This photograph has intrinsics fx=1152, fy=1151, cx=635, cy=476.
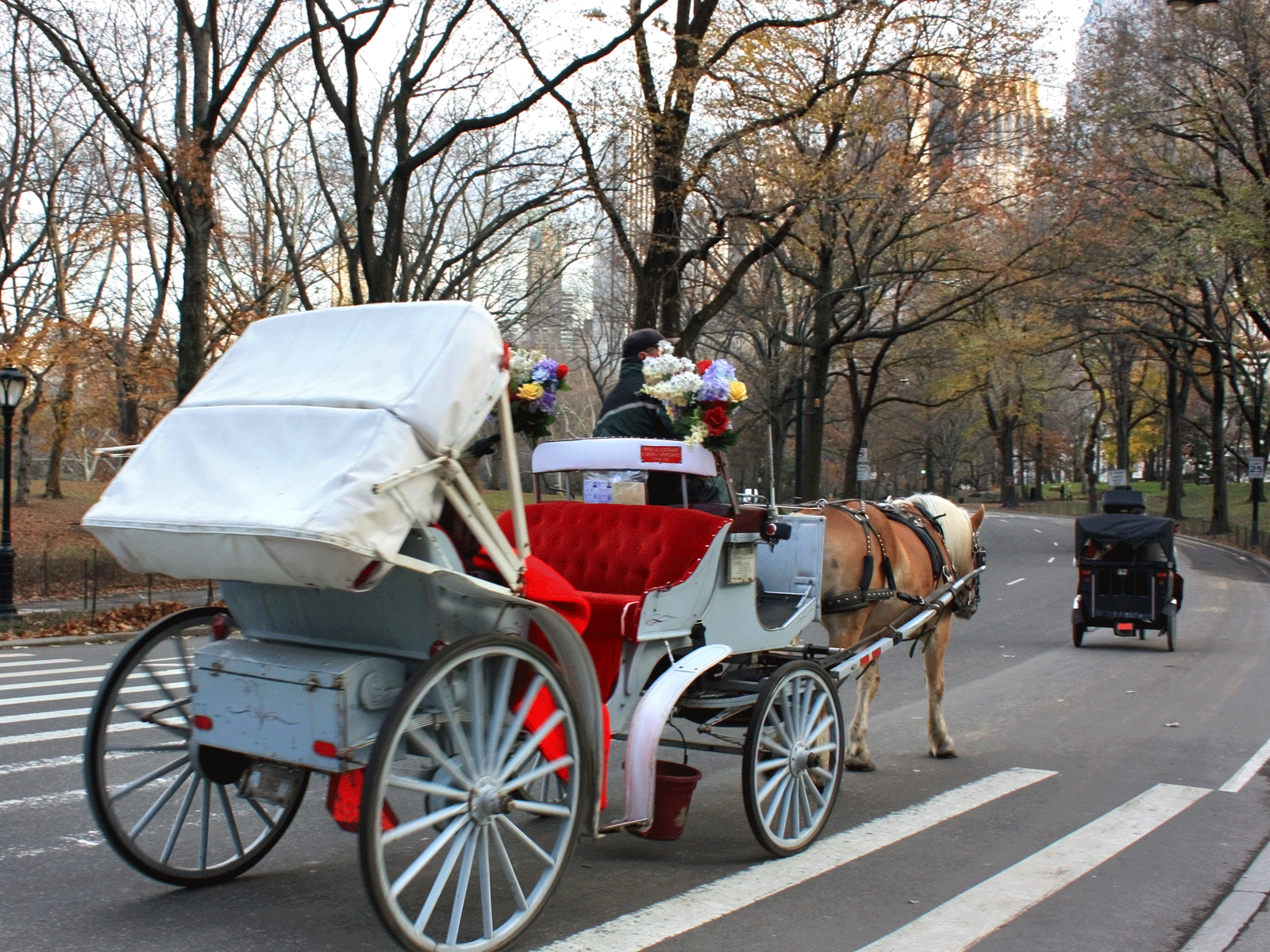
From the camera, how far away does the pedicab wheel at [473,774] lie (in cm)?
375

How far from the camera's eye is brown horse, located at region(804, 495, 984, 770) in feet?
24.3

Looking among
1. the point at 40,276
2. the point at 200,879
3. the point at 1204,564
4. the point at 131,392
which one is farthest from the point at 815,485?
the point at 200,879

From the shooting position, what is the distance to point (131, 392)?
1230 inches

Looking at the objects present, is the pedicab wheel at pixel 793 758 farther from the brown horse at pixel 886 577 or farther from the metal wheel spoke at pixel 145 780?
the metal wheel spoke at pixel 145 780

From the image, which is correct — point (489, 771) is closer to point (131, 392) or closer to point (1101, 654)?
point (1101, 654)

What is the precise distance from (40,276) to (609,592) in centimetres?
3604

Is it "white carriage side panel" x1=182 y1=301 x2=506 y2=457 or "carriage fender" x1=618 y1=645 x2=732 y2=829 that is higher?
"white carriage side panel" x1=182 y1=301 x2=506 y2=457

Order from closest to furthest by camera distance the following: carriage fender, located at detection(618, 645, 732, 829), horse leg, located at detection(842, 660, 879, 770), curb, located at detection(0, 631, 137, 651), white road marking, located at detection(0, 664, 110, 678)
→ carriage fender, located at detection(618, 645, 732, 829)
horse leg, located at detection(842, 660, 879, 770)
white road marking, located at detection(0, 664, 110, 678)
curb, located at detection(0, 631, 137, 651)

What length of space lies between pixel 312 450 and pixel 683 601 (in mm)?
2121

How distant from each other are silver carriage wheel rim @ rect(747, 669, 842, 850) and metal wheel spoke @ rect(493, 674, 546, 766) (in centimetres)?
148

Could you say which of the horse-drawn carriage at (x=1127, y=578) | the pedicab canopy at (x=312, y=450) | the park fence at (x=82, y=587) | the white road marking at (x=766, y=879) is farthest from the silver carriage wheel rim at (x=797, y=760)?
the park fence at (x=82, y=587)

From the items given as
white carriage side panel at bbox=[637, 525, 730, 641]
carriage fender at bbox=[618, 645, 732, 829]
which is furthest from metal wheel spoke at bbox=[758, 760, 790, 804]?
white carriage side panel at bbox=[637, 525, 730, 641]

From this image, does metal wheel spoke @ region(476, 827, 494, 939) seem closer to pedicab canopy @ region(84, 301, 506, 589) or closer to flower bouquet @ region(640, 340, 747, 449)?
pedicab canopy @ region(84, 301, 506, 589)

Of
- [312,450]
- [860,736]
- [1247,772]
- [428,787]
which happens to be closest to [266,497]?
[312,450]
